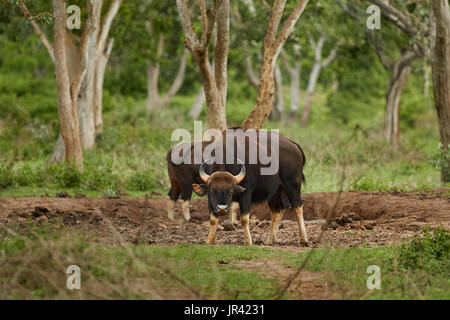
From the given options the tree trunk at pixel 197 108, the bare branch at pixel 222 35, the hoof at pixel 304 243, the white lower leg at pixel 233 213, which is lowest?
the hoof at pixel 304 243

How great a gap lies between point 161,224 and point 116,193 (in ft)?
9.21

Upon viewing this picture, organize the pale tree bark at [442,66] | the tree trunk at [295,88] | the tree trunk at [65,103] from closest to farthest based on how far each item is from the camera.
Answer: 1. the pale tree bark at [442,66]
2. the tree trunk at [65,103]
3. the tree trunk at [295,88]

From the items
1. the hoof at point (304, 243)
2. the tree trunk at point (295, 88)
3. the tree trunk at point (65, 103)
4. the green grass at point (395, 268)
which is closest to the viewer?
the green grass at point (395, 268)

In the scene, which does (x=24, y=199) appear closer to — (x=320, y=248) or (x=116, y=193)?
(x=116, y=193)

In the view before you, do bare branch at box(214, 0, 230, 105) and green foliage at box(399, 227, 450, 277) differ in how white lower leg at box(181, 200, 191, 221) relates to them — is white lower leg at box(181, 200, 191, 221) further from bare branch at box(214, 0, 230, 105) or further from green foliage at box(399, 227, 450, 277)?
→ green foliage at box(399, 227, 450, 277)

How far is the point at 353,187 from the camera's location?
54.5ft

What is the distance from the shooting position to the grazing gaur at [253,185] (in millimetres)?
11367

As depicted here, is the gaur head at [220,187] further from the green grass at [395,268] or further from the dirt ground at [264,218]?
the green grass at [395,268]

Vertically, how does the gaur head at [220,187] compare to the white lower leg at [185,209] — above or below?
above

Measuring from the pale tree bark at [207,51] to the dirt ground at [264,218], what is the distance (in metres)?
1.93

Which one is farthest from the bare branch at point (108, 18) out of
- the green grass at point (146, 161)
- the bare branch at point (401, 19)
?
the bare branch at point (401, 19)

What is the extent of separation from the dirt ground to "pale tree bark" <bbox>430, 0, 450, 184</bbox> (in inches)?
108

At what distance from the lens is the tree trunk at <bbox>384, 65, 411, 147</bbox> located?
2852 cm
